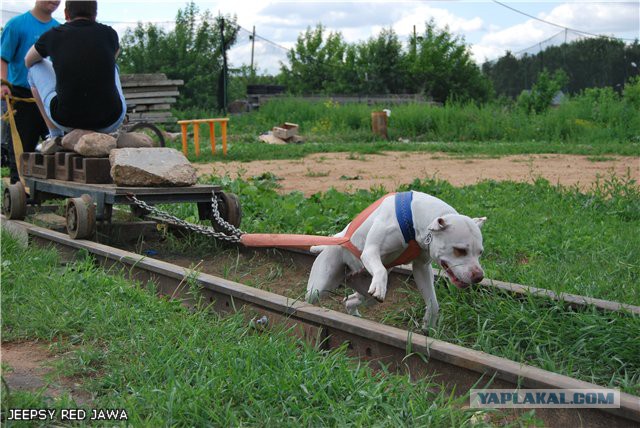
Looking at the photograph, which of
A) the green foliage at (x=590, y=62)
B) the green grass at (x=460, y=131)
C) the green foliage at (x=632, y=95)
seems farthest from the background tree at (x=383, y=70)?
the green foliage at (x=632, y=95)

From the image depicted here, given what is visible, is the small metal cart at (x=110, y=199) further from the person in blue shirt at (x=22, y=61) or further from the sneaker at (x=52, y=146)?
the person in blue shirt at (x=22, y=61)

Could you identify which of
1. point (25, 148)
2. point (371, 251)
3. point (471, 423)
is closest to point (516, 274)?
point (371, 251)

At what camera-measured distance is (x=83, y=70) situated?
6539mm

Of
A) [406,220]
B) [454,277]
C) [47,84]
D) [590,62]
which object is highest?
[590,62]

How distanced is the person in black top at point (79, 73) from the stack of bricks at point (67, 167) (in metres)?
0.16

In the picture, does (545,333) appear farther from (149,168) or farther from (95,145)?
(95,145)

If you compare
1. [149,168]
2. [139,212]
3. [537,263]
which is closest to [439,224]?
[537,263]

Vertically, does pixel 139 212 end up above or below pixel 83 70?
below

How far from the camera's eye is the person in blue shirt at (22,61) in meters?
7.72

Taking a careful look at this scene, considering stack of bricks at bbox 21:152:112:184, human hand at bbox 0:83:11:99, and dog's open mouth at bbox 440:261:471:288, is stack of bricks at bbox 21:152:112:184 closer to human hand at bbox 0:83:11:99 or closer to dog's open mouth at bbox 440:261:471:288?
human hand at bbox 0:83:11:99

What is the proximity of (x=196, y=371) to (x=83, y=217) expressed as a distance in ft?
10.2

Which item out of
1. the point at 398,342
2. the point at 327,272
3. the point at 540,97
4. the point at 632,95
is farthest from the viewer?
the point at 540,97

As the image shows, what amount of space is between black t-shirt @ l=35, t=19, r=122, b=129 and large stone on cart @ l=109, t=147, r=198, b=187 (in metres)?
0.67

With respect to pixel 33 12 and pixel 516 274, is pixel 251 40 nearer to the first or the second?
pixel 33 12
